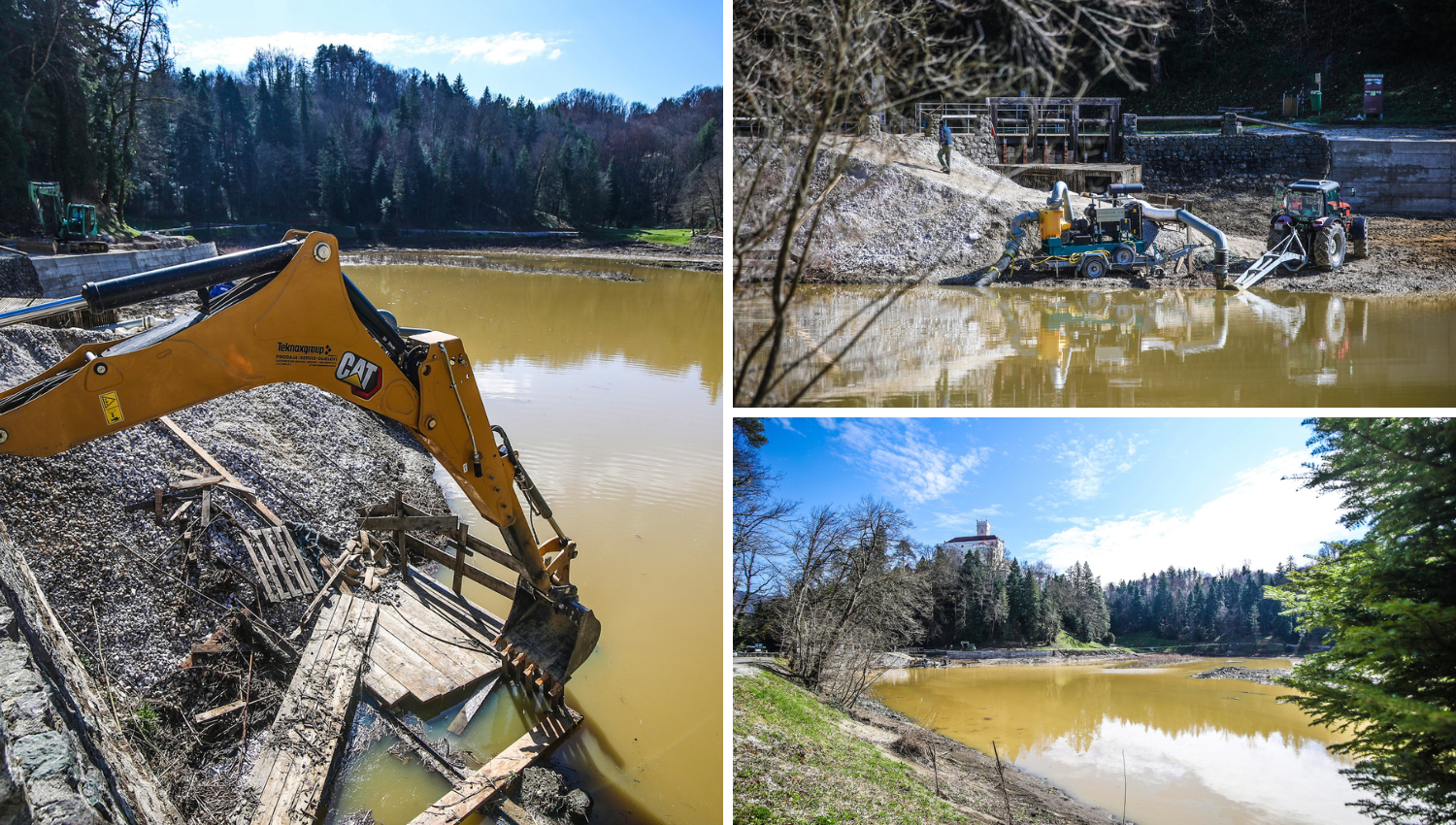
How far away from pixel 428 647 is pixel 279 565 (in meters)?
1.43

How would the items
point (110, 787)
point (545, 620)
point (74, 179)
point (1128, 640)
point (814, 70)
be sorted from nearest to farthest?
1. point (814, 70)
2. point (110, 787)
3. point (545, 620)
4. point (1128, 640)
5. point (74, 179)

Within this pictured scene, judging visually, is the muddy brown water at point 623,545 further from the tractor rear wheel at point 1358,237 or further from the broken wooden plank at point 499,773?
the tractor rear wheel at point 1358,237

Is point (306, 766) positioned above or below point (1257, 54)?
below

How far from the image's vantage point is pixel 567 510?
9586 millimetres

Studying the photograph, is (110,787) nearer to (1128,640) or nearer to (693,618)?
(693,618)

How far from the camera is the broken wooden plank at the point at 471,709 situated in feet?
17.6

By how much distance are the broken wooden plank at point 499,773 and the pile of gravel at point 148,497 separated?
1.94 metres

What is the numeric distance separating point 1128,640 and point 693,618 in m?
6.98

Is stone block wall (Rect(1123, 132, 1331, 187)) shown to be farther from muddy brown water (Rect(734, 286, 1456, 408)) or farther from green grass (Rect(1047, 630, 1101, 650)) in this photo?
green grass (Rect(1047, 630, 1101, 650))

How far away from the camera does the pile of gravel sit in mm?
5027

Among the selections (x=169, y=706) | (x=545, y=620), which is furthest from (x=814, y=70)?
(x=169, y=706)

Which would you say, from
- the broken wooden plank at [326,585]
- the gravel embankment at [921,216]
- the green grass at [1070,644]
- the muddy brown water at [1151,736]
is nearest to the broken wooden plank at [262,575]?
the broken wooden plank at [326,585]

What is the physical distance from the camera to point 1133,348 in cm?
784

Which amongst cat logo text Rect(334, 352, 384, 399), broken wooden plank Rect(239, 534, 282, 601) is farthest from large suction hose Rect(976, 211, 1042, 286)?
broken wooden plank Rect(239, 534, 282, 601)
